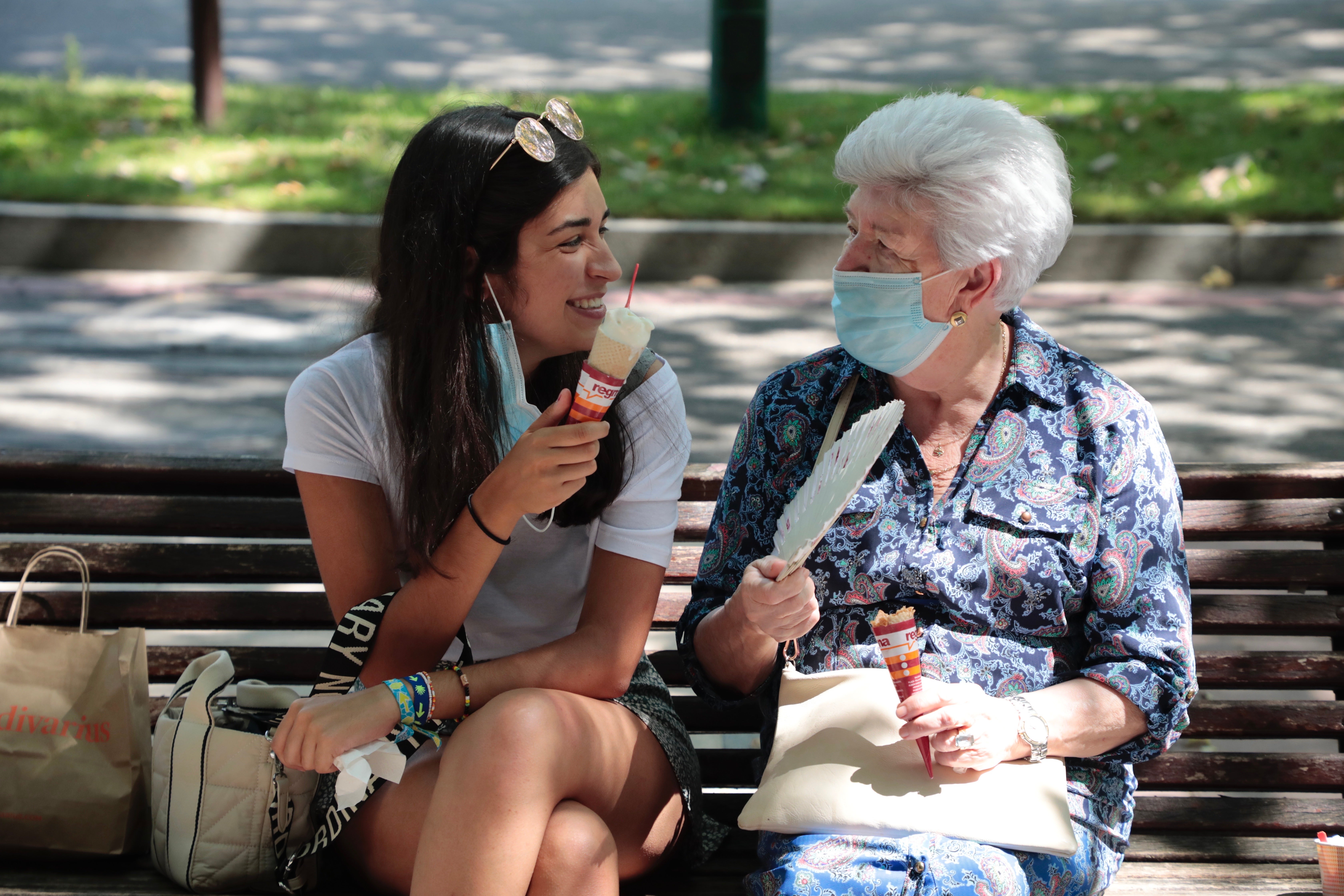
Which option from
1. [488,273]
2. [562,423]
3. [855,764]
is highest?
[488,273]

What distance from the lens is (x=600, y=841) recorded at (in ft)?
7.07

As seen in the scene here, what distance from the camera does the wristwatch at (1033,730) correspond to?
219 centimetres

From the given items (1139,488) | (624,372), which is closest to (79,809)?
(624,372)

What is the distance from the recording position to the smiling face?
2396mm

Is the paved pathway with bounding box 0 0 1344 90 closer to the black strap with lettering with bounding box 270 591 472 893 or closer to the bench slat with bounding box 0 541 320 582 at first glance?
the bench slat with bounding box 0 541 320 582

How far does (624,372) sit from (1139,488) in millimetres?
944

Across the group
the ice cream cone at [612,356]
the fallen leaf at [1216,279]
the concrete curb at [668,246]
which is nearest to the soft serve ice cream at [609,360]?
the ice cream cone at [612,356]

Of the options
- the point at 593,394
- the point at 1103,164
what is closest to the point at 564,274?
the point at 593,394

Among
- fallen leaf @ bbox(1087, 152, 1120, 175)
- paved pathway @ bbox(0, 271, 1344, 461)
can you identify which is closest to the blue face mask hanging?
paved pathway @ bbox(0, 271, 1344, 461)

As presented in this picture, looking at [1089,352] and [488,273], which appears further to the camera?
[1089,352]

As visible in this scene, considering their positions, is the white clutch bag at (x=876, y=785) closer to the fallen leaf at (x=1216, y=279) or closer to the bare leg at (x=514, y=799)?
the bare leg at (x=514, y=799)

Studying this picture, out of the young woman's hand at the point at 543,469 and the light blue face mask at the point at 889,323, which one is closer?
the young woman's hand at the point at 543,469

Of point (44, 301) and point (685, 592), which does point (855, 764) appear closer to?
point (685, 592)

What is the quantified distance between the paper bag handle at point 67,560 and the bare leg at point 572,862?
95cm
